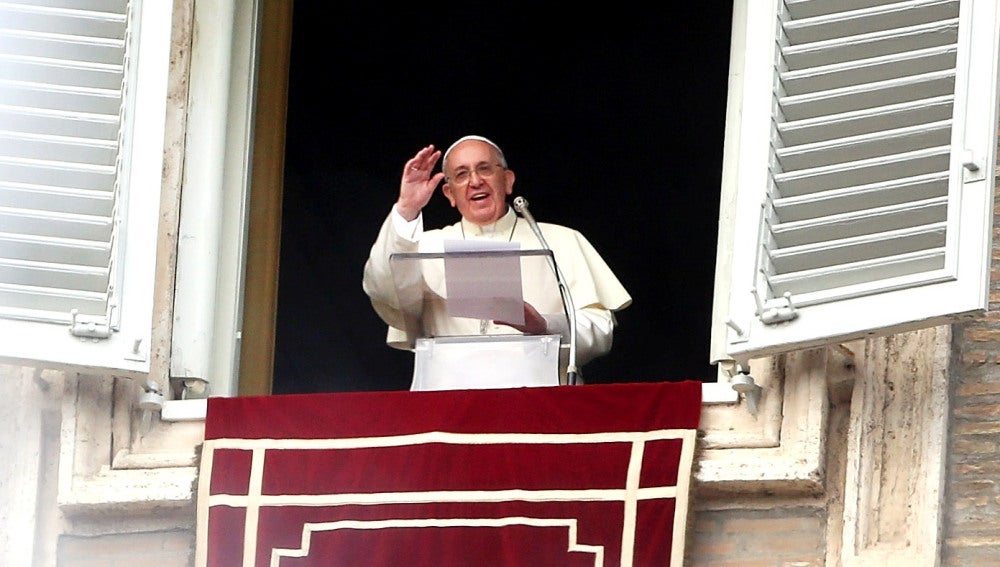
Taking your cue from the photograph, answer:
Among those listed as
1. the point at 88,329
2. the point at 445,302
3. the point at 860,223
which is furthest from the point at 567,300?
the point at 88,329

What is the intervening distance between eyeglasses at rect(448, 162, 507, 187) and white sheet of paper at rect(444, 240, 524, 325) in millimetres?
1096

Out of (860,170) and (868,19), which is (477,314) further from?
(868,19)

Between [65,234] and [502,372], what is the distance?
1.10m

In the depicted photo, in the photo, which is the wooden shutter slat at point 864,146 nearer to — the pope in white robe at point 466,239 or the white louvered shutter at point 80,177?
the pope in white robe at point 466,239

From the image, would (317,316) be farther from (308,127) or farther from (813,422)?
(813,422)

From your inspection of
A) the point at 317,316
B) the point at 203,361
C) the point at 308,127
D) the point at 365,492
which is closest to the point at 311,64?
the point at 308,127

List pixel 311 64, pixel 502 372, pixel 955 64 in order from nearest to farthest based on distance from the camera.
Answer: pixel 955 64 → pixel 502 372 → pixel 311 64

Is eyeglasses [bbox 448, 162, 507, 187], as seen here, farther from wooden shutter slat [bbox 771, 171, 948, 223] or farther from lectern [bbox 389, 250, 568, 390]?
wooden shutter slat [bbox 771, 171, 948, 223]

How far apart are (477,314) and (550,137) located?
315 centimetres

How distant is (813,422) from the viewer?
696 centimetres

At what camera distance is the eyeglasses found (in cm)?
833

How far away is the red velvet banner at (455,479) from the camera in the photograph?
6.88m

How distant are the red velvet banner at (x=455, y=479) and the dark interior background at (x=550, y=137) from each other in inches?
110

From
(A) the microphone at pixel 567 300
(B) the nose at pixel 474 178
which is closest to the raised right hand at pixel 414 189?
(A) the microphone at pixel 567 300
